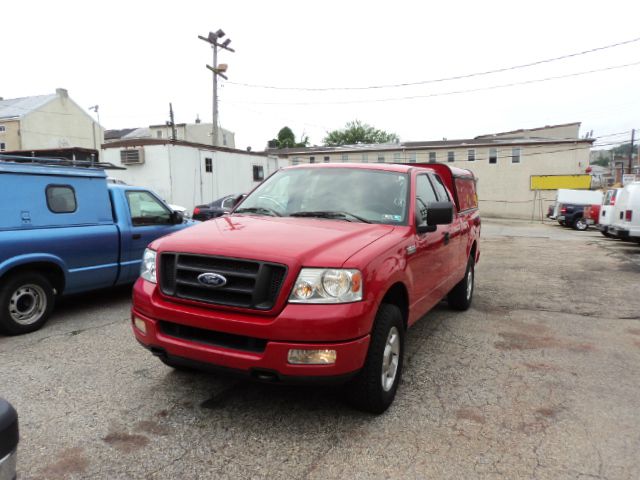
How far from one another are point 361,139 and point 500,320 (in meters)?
65.0

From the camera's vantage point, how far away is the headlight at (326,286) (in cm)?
283

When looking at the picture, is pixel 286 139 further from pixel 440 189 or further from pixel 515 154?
pixel 440 189

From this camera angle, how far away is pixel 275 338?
2764 millimetres

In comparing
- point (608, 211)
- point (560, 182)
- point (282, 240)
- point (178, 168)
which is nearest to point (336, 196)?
point (282, 240)

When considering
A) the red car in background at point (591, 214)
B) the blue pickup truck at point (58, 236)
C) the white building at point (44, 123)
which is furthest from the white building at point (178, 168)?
the white building at point (44, 123)

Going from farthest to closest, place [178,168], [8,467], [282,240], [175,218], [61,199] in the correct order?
[178,168]
[175,218]
[61,199]
[282,240]
[8,467]

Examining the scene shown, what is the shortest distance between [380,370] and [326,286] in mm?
745

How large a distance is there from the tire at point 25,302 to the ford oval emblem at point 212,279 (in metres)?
3.09

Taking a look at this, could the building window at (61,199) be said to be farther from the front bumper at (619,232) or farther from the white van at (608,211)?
the white van at (608,211)

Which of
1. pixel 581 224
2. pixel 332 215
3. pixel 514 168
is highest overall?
pixel 514 168

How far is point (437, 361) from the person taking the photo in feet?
14.6

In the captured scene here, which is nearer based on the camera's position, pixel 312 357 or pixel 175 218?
pixel 312 357

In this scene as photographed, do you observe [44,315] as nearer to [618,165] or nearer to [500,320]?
[500,320]

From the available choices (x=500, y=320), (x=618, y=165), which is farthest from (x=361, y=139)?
(x=500, y=320)
